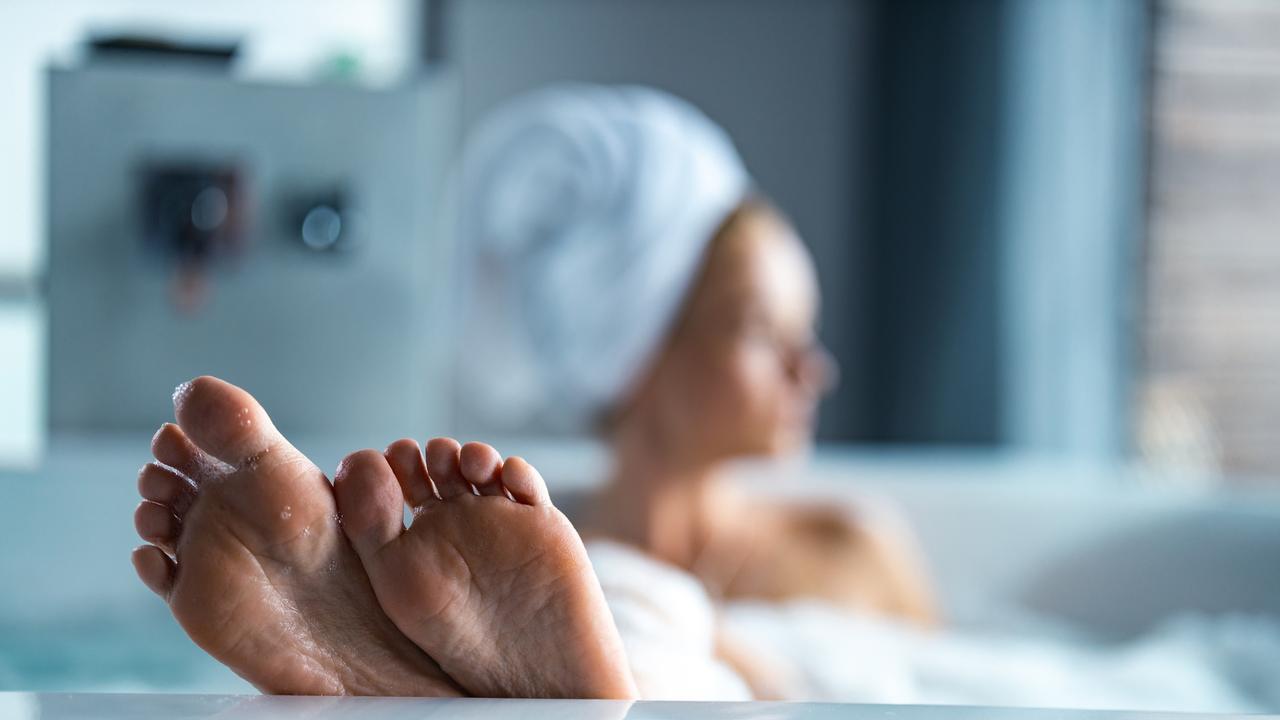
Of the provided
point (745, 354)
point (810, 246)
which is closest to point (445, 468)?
point (745, 354)

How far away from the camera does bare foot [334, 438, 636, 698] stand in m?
0.54

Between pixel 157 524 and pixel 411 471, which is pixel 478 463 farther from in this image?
pixel 157 524

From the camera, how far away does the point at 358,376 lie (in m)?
1.62

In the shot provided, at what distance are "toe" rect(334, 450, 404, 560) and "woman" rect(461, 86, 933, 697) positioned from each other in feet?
2.73

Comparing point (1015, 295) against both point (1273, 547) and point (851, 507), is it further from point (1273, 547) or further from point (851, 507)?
point (851, 507)

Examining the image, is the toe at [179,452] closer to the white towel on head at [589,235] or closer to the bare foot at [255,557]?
the bare foot at [255,557]

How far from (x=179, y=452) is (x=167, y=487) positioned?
2 centimetres

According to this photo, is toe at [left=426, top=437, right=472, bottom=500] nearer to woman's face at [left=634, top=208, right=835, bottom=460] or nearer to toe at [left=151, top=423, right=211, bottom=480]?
toe at [left=151, top=423, right=211, bottom=480]

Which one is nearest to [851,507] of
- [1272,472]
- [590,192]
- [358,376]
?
[590,192]

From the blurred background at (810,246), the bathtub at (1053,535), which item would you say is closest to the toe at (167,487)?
the blurred background at (810,246)

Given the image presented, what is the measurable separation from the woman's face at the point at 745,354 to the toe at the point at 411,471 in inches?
32.0

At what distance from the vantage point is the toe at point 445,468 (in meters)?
0.55

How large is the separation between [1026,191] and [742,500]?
1.48 metres

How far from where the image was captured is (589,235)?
1363 mm
